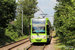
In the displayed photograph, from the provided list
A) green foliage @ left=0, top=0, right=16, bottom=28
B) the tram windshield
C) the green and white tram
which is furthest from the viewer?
green foliage @ left=0, top=0, right=16, bottom=28

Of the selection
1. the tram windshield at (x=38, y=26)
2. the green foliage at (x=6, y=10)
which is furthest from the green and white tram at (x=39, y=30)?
the green foliage at (x=6, y=10)

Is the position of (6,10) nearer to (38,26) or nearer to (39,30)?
(38,26)

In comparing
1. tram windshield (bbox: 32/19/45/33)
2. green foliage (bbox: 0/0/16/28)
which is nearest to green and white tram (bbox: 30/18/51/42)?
tram windshield (bbox: 32/19/45/33)

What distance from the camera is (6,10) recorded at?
70.6 feet

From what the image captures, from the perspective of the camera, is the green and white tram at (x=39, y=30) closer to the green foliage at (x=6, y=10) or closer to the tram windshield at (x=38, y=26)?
the tram windshield at (x=38, y=26)

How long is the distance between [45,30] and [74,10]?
7.88 meters

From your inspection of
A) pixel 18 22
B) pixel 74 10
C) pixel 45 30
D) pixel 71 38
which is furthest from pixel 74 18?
pixel 18 22

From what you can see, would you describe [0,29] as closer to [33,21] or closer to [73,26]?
[33,21]

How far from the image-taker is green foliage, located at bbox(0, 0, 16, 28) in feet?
67.6

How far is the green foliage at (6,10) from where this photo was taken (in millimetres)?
20612

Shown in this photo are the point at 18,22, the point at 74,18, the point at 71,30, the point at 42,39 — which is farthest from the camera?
the point at 18,22

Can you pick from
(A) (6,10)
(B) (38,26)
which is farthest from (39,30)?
(A) (6,10)

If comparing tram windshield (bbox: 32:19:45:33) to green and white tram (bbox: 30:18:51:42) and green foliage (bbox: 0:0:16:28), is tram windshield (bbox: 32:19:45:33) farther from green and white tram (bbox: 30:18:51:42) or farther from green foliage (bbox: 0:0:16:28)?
green foliage (bbox: 0:0:16:28)

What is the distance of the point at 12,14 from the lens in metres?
22.5
